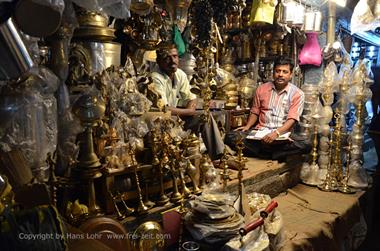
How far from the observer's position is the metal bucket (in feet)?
3.24

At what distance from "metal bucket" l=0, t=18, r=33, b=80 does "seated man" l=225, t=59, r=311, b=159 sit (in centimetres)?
325

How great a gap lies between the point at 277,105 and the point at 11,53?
403 cm

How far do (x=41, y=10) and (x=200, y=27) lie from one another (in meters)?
2.51

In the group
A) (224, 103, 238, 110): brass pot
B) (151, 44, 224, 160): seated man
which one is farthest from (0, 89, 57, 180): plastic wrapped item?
(224, 103, 238, 110): brass pot

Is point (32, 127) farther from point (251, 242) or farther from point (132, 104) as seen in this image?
point (251, 242)

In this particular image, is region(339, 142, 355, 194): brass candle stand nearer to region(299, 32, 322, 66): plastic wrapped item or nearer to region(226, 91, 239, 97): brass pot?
region(299, 32, 322, 66): plastic wrapped item

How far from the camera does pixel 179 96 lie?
4.09 m

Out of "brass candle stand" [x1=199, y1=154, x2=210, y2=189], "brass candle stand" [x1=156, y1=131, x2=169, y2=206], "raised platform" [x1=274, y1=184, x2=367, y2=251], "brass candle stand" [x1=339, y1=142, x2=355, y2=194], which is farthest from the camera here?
"brass candle stand" [x1=339, y1=142, x2=355, y2=194]

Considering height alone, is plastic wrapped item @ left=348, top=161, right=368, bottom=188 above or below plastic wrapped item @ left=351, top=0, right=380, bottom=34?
below

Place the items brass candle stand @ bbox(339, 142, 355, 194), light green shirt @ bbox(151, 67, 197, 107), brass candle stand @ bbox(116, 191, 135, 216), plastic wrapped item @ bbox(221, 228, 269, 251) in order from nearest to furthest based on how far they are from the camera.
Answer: plastic wrapped item @ bbox(221, 228, 269, 251), brass candle stand @ bbox(116, 191, 135, 216), light green shirt @ bbox(151, 67, 197, 107), brass candle stand @ bbox(339, 142, 355, 194)

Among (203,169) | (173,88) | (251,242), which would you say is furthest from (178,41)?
(251,242)

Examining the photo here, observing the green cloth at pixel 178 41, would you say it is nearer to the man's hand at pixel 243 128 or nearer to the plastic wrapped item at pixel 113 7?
the man's hand at pixel 243 128

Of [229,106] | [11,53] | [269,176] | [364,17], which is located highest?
[364,17]

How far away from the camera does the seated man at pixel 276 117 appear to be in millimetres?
3875
